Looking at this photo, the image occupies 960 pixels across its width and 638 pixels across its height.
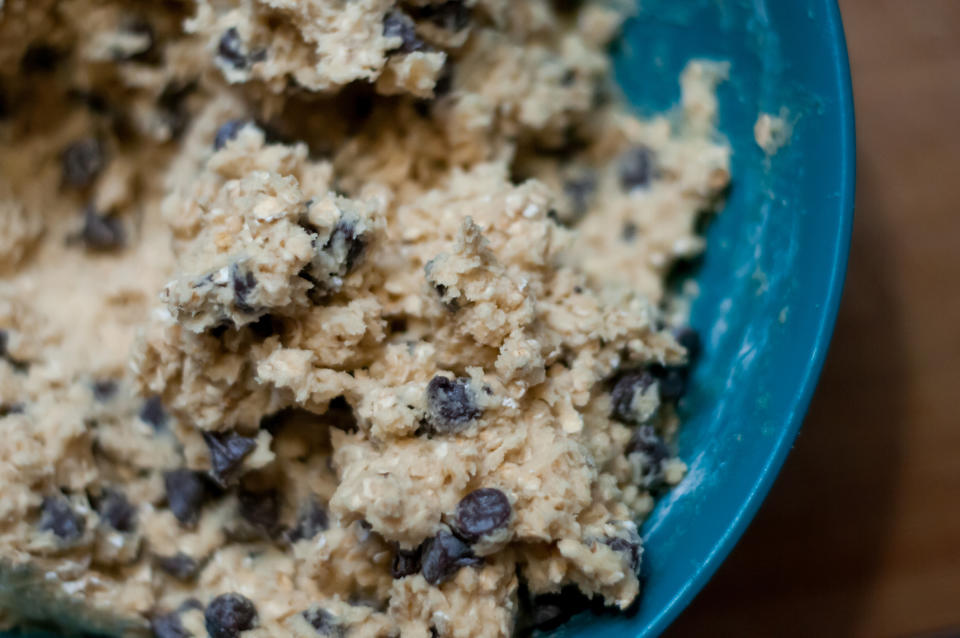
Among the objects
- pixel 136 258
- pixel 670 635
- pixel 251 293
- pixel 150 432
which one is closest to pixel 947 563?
pixel 670 635

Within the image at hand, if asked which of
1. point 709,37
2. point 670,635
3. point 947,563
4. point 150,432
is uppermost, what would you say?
point 709,37

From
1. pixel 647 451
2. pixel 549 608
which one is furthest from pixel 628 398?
pixel 549 608

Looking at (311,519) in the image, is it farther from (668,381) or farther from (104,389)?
(668,381)

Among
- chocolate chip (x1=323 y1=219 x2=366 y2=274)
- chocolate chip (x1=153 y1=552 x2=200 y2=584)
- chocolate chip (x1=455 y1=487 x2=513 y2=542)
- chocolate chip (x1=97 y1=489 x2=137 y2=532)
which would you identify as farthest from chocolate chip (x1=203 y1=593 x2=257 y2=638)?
chocolate chip (x1=323 y1=219 x2=366 y2=274)

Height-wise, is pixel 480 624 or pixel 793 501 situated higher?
pixel 480 624

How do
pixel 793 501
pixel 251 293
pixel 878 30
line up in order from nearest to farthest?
pixel 251 293, pixel 793 501, pixel 878 30

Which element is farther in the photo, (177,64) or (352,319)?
(177,64)

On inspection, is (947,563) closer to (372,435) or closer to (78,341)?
(372,435)
